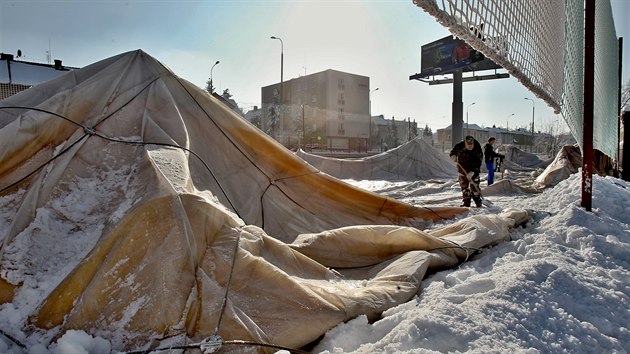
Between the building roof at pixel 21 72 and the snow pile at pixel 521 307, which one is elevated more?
the building roof at pixel 21 72

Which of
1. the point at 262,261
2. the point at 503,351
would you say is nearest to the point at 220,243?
the point at 262,261

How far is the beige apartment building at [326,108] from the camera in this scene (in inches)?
2243

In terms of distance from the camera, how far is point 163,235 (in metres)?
2.01

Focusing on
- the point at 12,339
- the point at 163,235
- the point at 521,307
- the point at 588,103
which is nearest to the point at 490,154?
the point at 588,103

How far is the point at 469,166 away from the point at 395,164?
10000mm

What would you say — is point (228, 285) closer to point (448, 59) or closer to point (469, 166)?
point (469, 166)

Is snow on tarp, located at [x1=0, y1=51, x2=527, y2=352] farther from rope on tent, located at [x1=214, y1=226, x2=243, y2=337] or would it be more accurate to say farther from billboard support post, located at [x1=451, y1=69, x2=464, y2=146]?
billboard support post, located at [x1=451, y1=69, x2=464, y2=146]

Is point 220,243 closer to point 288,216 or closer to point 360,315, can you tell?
point 360,315

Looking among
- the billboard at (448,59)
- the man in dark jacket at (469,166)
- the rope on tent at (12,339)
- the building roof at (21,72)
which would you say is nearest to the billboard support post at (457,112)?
the billboard at (448,59)

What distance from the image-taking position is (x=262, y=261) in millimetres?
2125

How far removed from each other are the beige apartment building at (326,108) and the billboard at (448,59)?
23.9 meters

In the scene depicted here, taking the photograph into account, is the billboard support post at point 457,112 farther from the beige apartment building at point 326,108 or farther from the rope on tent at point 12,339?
the rope on tent at point 12,339

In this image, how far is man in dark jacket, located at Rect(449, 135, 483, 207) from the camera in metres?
6.98

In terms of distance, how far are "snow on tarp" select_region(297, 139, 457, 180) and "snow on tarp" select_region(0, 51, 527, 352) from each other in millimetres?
11530
